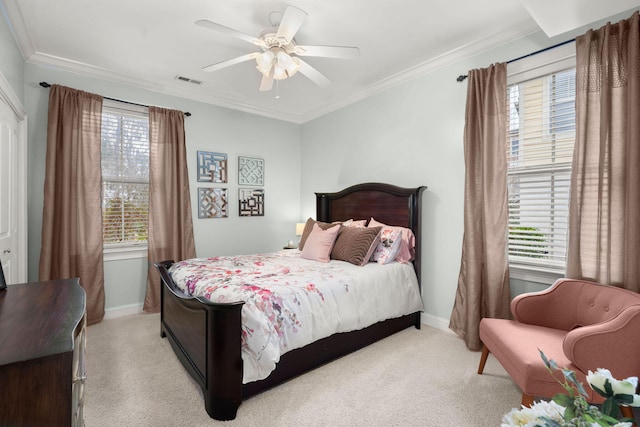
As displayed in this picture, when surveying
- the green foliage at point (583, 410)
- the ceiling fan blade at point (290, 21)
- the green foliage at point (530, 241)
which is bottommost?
the green foliage at point (583, 410)

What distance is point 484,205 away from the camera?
2639mm

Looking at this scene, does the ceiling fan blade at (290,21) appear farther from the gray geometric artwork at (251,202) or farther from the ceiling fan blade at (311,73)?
the gray geometric artwork at (251,202)

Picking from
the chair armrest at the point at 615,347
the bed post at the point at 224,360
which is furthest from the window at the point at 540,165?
the bed post at the point at 224,360

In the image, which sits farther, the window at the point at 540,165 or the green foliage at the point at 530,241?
the green foliage at the point at 530,241

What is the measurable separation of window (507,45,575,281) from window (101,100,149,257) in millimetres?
3821

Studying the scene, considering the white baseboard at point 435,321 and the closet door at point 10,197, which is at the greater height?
the closet door at point 10,197

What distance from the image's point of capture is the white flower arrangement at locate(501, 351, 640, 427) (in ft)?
1.86

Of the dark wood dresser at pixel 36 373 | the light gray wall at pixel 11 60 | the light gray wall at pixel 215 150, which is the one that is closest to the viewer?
the dark wood dresser at pixel 36 373

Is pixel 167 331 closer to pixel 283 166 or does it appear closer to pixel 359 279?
pixel 359 279

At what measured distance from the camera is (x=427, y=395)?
2.04 m

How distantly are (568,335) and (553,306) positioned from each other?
21.3 inches

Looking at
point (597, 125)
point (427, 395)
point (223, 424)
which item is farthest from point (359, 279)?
point (597, 125)

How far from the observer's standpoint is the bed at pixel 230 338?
180 centimetres

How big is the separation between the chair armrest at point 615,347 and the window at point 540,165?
0.90m
